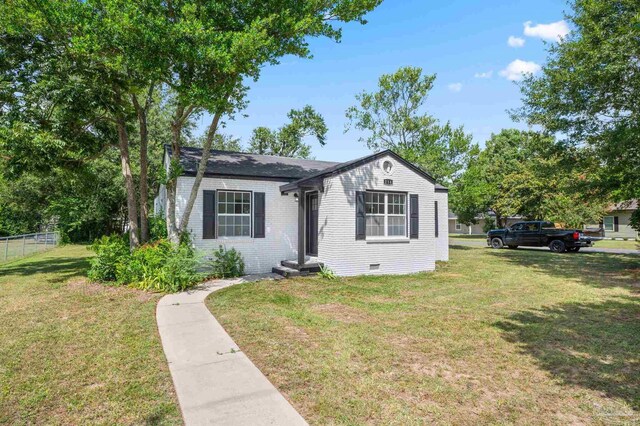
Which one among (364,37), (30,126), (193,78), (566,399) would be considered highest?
(364,37)

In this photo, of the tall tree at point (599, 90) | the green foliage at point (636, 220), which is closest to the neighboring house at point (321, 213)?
the tall tree at point (599, 90)

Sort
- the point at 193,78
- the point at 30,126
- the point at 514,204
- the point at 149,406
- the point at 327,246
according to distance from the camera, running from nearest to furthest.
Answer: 1. the point at 149,406
2. the point at 193,78
3. the point at 30,126
4. the point at 327,246
5. the point at 514,204

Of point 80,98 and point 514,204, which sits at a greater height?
point 80,98

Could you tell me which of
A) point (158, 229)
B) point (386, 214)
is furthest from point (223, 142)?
point (386, 214)

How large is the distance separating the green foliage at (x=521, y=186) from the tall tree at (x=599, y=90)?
1.03m

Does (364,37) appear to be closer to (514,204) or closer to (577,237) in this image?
(577,237)

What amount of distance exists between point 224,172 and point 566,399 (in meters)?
10.1

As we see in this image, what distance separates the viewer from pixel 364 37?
12.4 meters

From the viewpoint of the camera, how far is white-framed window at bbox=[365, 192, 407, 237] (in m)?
11.5

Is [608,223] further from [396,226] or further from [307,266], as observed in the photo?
[307,266]

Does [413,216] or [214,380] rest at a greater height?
[413,216]

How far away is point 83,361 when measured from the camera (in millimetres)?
4422

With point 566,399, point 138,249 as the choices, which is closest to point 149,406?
point 566,399

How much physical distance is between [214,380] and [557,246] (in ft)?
70.3
